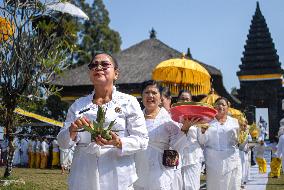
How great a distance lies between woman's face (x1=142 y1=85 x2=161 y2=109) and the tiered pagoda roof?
39199 mm

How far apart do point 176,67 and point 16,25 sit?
4.17 meters

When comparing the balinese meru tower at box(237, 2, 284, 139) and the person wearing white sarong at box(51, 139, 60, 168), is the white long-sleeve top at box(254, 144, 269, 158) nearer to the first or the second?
the person wearing white sarong at box(51, 139, 60, 168)

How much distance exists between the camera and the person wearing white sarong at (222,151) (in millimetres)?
6855

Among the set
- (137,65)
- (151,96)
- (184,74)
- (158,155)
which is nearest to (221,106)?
(151,96)

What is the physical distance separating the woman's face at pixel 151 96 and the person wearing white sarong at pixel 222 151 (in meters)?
1.90

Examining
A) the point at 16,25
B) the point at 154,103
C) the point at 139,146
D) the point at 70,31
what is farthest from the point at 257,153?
the point at 139,146

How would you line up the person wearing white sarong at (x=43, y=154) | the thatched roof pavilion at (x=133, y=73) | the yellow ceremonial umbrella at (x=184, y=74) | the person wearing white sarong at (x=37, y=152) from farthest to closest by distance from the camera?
the thatched roof pavilion at (x=133, y=73), the person wearing white sarong at (x=37, y=152), the person wearing white sarong at (x=43, y=154), the yellow ceremonial umbrella at (x=184, y=74)

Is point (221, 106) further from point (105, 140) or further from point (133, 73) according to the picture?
point (133, 73)

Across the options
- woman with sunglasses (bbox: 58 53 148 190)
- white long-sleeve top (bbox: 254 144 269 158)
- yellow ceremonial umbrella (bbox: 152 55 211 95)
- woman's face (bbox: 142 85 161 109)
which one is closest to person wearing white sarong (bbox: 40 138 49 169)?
white long-sleeve top (bbox: 254 144 269 158)

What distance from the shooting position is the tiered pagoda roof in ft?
143

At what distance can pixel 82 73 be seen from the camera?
29.8m

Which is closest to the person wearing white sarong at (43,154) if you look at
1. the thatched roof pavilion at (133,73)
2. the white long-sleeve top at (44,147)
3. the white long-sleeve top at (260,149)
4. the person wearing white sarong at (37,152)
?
the white long-sleeve top at (44,147)

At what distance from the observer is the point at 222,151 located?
6.96 m

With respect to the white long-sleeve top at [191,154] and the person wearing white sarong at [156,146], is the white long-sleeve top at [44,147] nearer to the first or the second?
the white long-sleeve top at [191,154]
